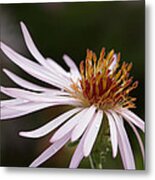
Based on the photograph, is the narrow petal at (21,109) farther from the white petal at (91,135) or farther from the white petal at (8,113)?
the white petal at (91,135)

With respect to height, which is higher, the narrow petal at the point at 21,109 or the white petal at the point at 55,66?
the white petal at the point at 55,66

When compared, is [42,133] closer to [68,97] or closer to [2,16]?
[68,97]

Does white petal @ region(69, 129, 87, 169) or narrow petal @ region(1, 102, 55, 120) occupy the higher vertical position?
narrow petal @ region(1, 102, 55, 120)

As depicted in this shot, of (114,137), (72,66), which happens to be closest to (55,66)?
(72,66)

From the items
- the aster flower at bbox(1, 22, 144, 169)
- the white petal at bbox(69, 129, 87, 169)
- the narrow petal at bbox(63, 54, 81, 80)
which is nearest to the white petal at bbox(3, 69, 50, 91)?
the aster flower at bbox(1, 22, 144, 169)

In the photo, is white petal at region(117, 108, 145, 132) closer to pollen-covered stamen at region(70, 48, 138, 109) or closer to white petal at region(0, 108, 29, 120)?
pollen-covered stamen at region(70, 48, 138, 109)

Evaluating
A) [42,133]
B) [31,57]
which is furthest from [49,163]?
[31,57]

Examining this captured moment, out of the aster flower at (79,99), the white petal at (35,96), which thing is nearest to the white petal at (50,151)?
the aster flower at (79,99)
